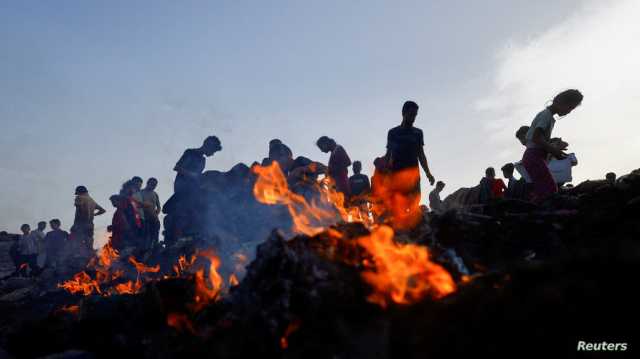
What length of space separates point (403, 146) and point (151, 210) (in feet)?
28.3

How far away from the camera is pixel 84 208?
13.8 m

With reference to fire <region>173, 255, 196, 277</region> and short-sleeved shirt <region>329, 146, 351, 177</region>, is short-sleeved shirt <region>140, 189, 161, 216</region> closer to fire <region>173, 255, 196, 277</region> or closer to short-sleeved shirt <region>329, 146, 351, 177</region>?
fire <region>173, 255, 196, 277</region>

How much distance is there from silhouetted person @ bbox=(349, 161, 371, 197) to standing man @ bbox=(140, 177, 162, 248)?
→ 6159 mm

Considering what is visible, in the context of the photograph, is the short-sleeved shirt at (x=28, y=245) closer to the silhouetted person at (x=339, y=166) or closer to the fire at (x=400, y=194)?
the silhouetted person at (x=339, y=166)

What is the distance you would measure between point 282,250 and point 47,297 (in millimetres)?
10134

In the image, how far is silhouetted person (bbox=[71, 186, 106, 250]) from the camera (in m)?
13.8

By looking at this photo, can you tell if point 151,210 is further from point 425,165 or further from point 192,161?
point 425,165

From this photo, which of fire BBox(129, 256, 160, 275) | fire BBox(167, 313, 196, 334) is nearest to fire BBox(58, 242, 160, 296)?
fire BBox(129, 256, 160, 275)

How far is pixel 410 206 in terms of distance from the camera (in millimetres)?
7676

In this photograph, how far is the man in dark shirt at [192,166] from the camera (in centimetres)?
1184

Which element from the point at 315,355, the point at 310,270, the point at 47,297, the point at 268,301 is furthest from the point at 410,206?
the point at 47,297

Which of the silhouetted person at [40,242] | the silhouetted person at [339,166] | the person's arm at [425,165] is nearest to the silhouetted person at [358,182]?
the silhouetted person at [339,166]

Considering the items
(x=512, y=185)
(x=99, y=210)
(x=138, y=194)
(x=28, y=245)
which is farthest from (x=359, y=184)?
(x=28, y=245)

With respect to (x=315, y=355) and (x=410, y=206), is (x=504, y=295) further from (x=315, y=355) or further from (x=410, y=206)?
(x=410, y=206)
